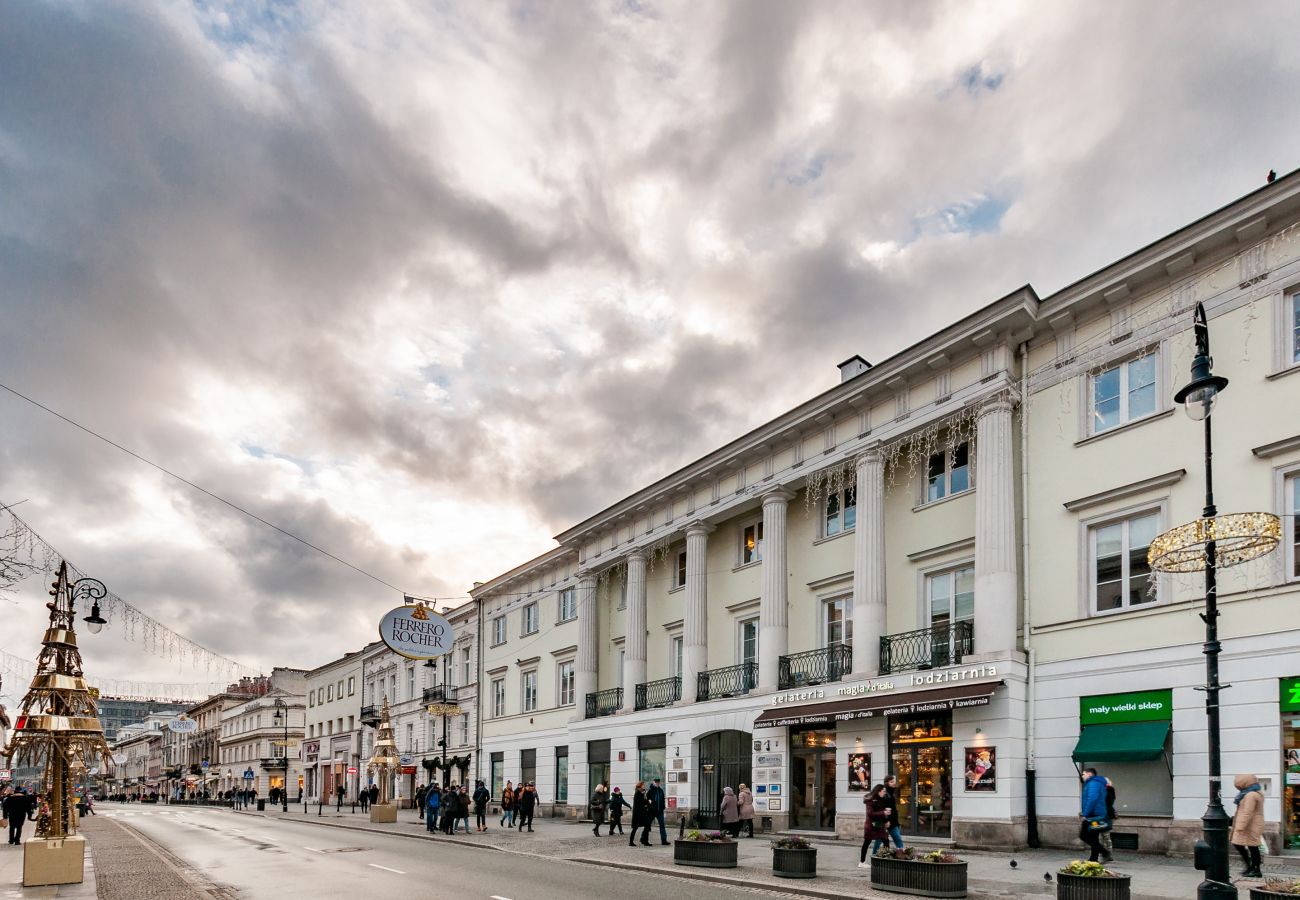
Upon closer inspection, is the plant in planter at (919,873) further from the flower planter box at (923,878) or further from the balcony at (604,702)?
the balcony at (604,702)

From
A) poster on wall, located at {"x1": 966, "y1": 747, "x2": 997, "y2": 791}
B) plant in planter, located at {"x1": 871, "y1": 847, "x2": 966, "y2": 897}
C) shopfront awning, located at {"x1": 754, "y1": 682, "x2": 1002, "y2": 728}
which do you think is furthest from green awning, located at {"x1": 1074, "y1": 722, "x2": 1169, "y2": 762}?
plant in planter, located at {"x1": 871, "y1": 847, "x2": 966, "y2": 897}

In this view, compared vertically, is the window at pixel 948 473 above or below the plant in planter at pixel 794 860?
above

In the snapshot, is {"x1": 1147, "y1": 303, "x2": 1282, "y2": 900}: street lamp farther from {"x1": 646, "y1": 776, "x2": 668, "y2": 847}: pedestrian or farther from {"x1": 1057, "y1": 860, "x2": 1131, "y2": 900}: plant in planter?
{"x1": 646, "y1": 776, "x2": 668, "y2": 847}: pedestrian

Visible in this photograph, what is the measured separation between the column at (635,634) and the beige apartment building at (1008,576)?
2.12 meters

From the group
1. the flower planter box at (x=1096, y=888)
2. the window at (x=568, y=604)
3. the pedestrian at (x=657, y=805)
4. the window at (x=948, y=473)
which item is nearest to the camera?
the flower planter box at (x=1096, y=888)

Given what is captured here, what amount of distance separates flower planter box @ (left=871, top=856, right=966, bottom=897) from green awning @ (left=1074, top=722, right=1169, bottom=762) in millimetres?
6894

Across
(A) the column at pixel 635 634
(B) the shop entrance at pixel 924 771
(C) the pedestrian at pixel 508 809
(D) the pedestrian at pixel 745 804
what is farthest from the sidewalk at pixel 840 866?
(A) the column at pixel 635 634

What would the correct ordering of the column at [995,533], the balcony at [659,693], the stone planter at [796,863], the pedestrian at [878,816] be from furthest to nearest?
the balcony at [659,693], the column at [995,533], the pedestrian at [878,816], the stone planter at [796,863]

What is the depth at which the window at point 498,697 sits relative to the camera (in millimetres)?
48125

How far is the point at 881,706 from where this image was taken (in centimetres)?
2378

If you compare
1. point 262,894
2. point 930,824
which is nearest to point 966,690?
point 930,824

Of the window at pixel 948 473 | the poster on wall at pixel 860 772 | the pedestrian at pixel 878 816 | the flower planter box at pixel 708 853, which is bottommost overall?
the flower planter box at pixel 708 853

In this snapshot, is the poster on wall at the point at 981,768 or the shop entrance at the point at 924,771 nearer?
the poster on wall at the point at 981,768

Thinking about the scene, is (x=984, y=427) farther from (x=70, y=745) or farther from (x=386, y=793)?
(x=386, y=793)
